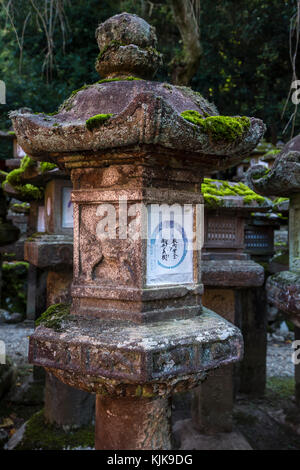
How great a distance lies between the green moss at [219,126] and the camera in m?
2.20

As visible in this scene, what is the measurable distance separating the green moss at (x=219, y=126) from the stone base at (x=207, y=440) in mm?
3971

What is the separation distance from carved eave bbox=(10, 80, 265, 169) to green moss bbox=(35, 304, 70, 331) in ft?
3.55

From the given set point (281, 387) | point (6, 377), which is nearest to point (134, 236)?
point (6, 377)

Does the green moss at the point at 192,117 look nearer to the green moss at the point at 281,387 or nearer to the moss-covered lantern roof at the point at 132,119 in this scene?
the moss-covered lantern roof at the point at 132,119

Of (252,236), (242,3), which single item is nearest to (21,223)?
(252,236)

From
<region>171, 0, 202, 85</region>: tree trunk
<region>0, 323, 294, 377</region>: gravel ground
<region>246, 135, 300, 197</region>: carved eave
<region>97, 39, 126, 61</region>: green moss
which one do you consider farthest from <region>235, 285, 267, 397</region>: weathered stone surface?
<region>97, 39, 126, 61</region>: green moss

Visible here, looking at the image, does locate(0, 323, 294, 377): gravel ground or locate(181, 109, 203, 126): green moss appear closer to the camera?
locate(181, 109, 203, 126): green moss

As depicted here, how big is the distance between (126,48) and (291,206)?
2614mm

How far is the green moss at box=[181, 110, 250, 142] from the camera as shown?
2.20 metres

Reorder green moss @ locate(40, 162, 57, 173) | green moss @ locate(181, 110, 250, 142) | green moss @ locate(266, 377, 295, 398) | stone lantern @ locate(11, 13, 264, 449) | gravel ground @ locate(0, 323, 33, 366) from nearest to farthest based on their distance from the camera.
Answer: stone lantern @ locate(11, 13, 264, 449) → green moss @ locate(181, 110, 250, 142) → green moss @ locate(40, 162, 57, 173) → green moss @ locate(266, 377, 295, 398) → gravel ground @ locate(0, 323, 33, 366)

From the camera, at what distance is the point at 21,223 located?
1326 cm

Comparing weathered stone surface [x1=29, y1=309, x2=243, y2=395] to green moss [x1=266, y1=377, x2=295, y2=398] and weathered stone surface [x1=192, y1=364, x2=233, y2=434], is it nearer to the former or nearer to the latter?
weathered stone surface [x1=192, y1=364, x2=233, y2=434]

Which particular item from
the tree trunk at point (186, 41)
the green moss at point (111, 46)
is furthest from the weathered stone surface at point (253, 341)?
the green moss at point (111, 46)

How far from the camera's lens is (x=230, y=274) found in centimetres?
485
